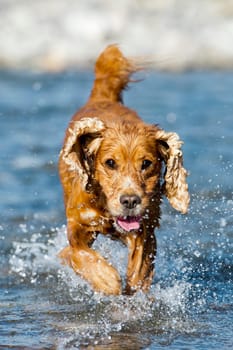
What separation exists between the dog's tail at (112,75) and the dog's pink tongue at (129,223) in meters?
1.96

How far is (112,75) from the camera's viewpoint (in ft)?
26.7

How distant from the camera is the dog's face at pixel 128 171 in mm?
6094

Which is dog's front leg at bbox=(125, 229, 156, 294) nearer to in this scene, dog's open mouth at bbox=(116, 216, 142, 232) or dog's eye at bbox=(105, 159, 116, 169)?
dog's open mouth at bbox=(116, 216, 142, 232)

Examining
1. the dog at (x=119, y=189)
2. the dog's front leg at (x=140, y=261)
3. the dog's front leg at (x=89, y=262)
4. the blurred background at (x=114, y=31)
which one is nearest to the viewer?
the dog at (x=119, y=189)

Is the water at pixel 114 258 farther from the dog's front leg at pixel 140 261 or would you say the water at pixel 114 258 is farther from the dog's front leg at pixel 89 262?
the dog's front leg at pixel 89 262

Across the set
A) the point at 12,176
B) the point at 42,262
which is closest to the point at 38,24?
the point at 12,176

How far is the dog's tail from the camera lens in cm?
810

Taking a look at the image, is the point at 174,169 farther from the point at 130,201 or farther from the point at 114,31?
the point at 114,31

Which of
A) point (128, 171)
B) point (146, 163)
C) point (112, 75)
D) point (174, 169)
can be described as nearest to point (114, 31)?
point (112, 75)

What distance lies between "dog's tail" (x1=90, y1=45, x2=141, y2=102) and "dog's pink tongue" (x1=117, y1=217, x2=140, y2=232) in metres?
1.96

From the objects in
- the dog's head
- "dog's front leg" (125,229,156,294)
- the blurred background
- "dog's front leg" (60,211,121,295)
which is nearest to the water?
"dog's front leg" (125,229,156,294)

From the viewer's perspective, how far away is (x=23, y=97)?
15859mm

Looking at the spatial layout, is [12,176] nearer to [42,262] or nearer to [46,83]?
[42,262]

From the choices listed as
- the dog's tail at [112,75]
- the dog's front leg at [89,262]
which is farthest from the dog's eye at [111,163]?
the dog's tail at [112,75]
